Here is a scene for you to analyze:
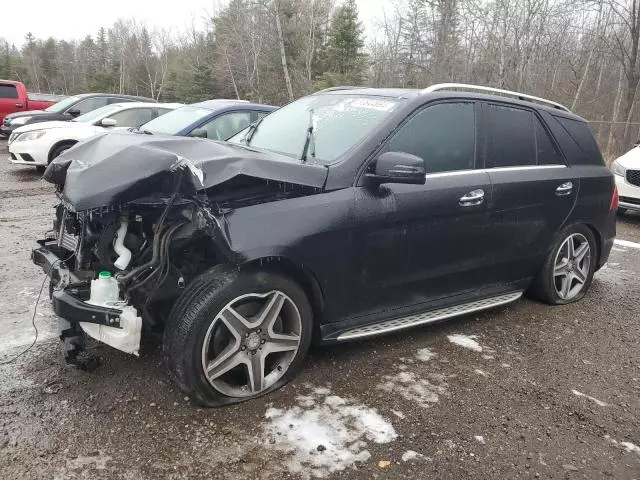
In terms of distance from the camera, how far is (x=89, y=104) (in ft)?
42.7

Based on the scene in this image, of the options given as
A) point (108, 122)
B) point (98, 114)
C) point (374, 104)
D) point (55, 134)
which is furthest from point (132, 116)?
point (374, 104)

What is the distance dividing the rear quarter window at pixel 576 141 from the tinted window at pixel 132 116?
8.26m

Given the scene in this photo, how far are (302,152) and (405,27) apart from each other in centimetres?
3468

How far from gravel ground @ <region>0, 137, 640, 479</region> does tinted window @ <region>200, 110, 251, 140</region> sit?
430 cm

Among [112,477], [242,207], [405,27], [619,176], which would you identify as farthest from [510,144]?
[405,27]

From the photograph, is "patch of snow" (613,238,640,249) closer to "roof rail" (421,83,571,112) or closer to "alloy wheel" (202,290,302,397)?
"roof rail" (421,83,571,112)

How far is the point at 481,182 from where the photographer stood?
370 cm

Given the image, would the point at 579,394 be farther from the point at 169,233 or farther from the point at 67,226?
the point at 67,226

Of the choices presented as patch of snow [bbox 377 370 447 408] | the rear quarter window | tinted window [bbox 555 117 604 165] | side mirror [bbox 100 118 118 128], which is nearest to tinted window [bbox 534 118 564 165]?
the rear quarter window

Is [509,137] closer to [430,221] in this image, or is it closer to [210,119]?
[430,221]

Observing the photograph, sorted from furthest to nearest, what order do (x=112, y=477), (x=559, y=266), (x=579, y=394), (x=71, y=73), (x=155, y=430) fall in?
(x=71, y=73), (x=559, y=266), (x=579, y=394), (x=155, y=430), (x=112, y=477)

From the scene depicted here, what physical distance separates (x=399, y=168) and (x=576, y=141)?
2.37 meters

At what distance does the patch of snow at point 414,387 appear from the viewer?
304cm

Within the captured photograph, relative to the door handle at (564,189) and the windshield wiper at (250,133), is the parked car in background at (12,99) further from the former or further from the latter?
the door handle at (564,189)
